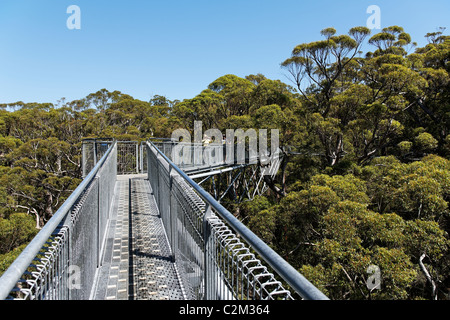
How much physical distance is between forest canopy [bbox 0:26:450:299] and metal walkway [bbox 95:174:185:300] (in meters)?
5.24

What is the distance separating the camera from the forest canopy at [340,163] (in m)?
8.42

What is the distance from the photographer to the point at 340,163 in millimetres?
16625

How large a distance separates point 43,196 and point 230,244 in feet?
83.8

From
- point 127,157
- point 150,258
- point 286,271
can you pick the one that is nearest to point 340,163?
point 127,157

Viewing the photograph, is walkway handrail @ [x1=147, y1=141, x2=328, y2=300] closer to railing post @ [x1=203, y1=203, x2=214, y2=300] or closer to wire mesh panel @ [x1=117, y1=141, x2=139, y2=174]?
railing post @ [x1=203, y1=203, x2=214, y2=300]

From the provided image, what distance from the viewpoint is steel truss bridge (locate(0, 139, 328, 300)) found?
1.29 metres

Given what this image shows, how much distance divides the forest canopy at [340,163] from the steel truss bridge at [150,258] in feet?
18.8

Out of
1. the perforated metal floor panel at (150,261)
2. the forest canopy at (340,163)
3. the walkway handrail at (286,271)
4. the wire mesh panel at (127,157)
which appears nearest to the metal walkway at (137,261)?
the perforated metal floor panel at (150,261)

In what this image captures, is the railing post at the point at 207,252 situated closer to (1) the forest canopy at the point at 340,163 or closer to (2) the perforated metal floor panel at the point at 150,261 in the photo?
(2) the perforated metal floor panel at the point at 150,261

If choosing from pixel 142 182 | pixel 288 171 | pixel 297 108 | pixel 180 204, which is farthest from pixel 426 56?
pixel 180 204

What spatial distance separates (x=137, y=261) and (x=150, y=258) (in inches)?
6.9

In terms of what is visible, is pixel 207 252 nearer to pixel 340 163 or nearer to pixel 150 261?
pixel 150 261

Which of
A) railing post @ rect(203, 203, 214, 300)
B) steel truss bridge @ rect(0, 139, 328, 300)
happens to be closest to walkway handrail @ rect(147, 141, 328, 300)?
steel truss bridge @ rect(0, 139, 328, 300)
